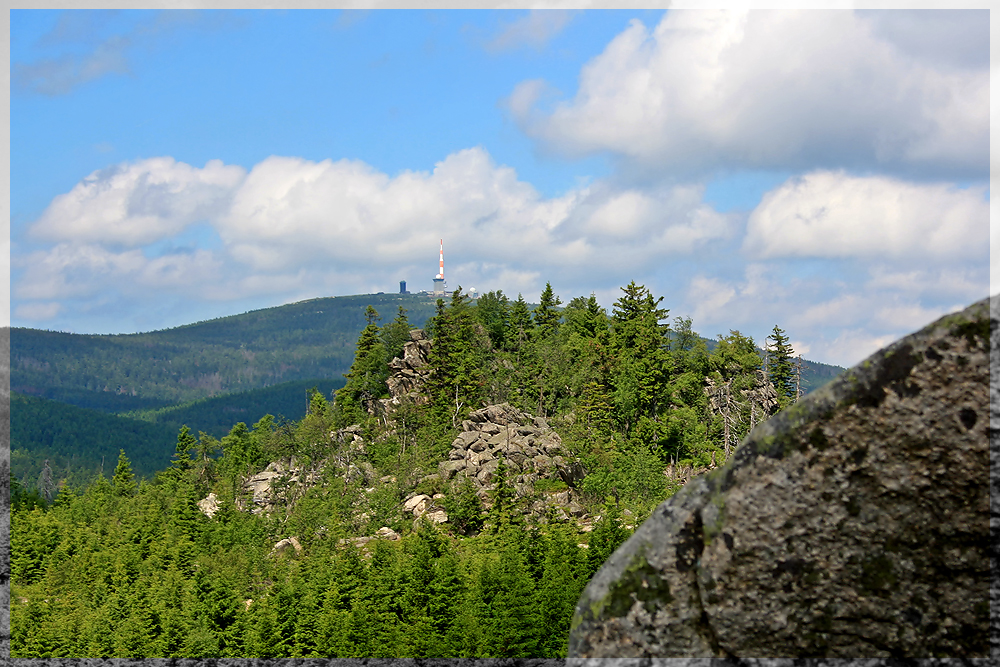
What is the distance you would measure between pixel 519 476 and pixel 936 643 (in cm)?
6942

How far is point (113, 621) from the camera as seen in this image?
211 ft

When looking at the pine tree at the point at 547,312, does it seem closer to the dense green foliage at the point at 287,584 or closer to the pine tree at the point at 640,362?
the pine tree at the point at 640,362

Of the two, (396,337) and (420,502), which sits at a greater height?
(396,337)

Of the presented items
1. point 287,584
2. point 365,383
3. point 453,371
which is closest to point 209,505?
point 365,383

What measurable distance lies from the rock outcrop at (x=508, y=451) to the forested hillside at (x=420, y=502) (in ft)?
A: 0.70

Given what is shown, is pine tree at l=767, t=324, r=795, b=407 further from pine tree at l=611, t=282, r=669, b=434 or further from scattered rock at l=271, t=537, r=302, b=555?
scattered rock at l=271, t=537, r=302, b=555

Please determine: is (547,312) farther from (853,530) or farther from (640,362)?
(853,530)

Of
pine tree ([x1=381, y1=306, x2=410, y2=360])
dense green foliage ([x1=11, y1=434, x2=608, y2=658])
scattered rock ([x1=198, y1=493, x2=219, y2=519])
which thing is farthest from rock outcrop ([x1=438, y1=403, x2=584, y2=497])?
scattered rock ([x1=198, y1=493, x2=219, y2=519])

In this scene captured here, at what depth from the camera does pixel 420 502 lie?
254ft

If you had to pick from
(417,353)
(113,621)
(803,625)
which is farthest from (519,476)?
(803,625)

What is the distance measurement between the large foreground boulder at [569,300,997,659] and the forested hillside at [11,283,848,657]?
1452 inches

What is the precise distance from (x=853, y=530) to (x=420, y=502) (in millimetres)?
73391

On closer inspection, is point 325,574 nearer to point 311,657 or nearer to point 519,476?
point 311,657

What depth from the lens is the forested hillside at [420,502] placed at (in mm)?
50188
